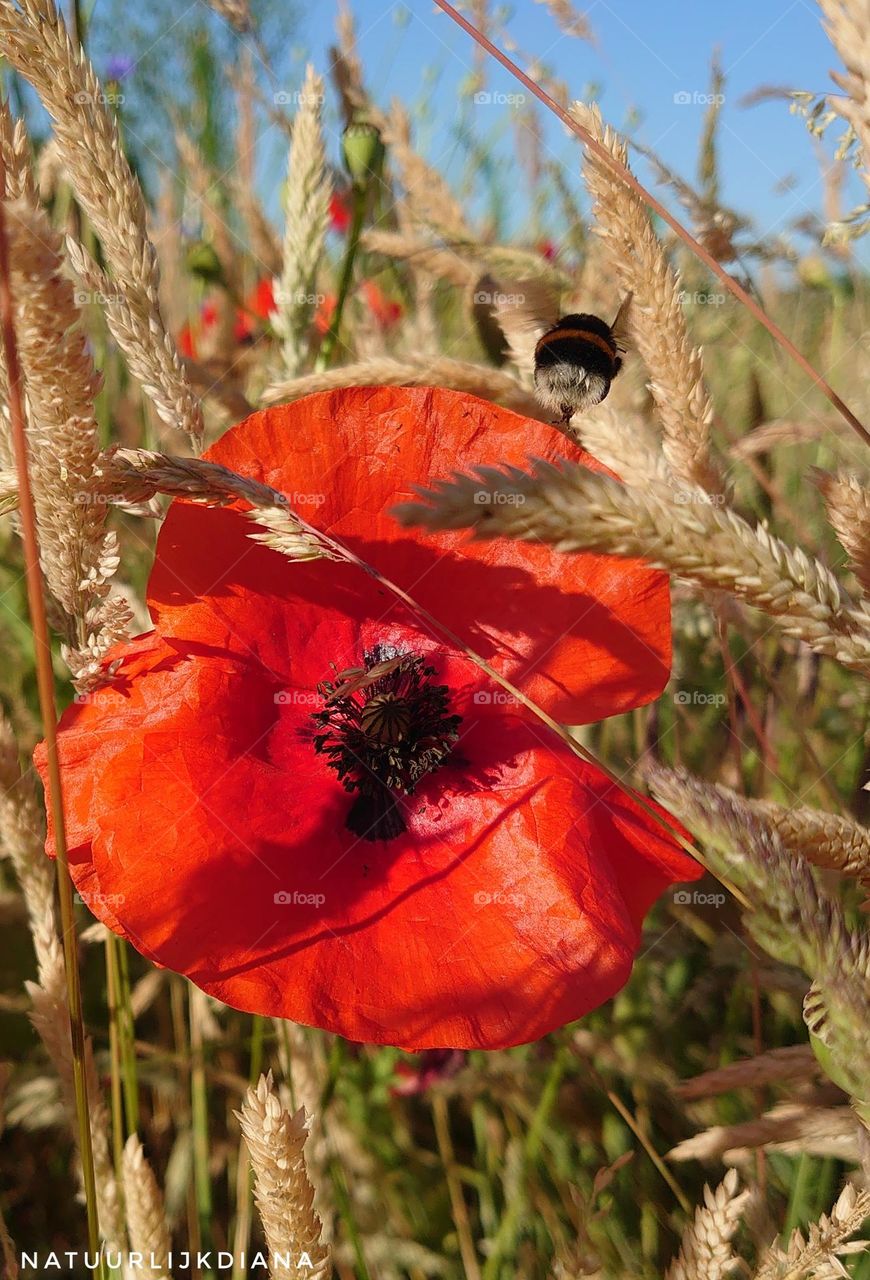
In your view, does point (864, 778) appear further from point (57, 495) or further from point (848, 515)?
point (57, 495)

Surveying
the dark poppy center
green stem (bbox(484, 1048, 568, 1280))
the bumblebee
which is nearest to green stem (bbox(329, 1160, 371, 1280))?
green stem (bbox(484, 1048, 568, 1280))

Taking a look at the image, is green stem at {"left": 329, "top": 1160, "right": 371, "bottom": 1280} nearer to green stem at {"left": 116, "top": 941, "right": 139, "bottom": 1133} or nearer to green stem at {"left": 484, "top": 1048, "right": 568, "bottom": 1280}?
green stem at {"left": 484, "top": 1048, "right": 568, "bottom": 1280}

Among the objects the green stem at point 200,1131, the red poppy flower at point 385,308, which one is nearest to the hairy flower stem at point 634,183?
the green stem at point 200,1131

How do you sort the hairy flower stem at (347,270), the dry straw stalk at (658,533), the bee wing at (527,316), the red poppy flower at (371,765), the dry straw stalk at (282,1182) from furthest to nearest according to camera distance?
1. the hairy flower stem at (347,270)
2. the bee wing at (527,316)
3. the red poppy flower at (371,765)
4. the dry straw stalk at (282,1182)
5. the dry straw stalk at (658,533)

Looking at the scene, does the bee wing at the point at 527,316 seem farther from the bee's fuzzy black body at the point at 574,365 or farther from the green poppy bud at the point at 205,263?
the green poppy bud at the point at 205,263

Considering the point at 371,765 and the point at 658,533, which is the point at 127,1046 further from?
the point at 658,533

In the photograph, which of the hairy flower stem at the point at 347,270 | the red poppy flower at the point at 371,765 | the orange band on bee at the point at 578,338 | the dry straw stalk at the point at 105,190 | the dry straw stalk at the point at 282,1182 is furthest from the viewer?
the hairy flower stem at the point at 347,270

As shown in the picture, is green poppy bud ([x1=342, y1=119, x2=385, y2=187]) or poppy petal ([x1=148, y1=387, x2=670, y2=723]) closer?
poppy petal ([x1=148, y1=387, x2=670, y2=723])
